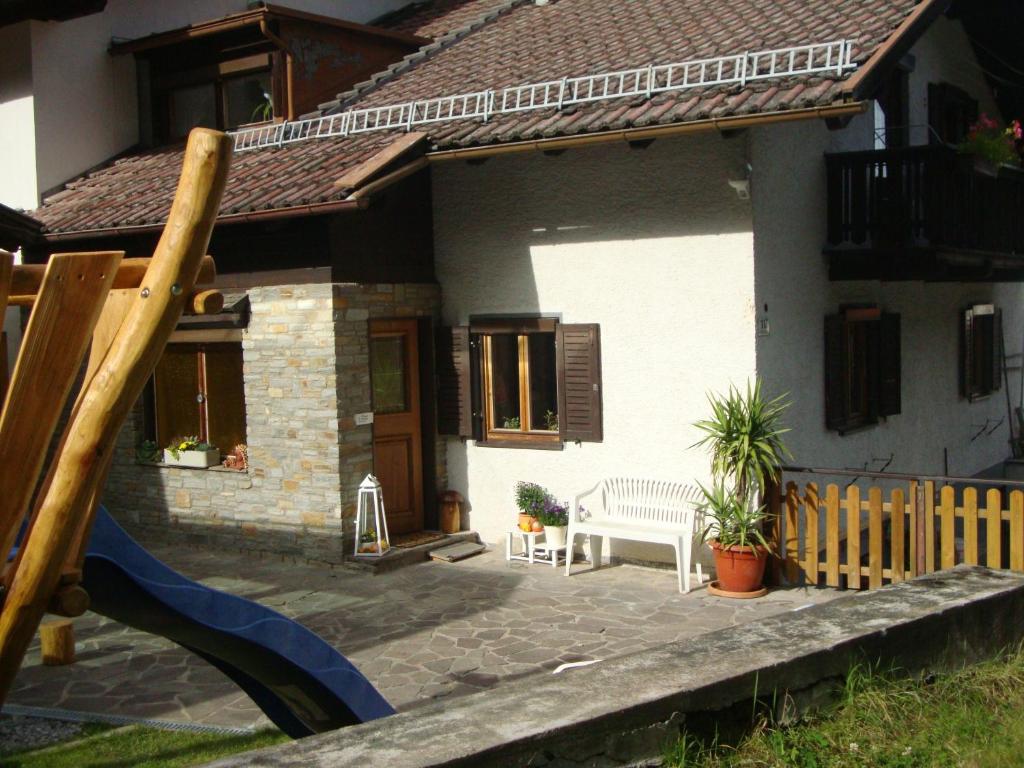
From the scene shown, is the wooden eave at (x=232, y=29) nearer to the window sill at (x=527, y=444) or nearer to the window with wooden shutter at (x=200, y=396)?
the window with wooden shutter at (x=200, y=396)

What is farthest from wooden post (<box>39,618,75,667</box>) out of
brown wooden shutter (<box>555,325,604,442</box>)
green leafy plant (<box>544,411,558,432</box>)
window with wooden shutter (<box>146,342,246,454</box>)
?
green leafy plant (<box>544,411,558,432</box>)

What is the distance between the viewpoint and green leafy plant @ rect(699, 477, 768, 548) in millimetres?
9000

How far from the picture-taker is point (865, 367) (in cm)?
1172

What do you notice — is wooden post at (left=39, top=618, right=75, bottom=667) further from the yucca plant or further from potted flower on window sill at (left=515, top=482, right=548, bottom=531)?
the yucca plant

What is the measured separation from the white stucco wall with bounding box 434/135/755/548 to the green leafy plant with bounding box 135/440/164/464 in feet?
11.2

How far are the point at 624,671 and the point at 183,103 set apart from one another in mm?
11919

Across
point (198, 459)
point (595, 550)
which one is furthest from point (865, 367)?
point (198, 459)

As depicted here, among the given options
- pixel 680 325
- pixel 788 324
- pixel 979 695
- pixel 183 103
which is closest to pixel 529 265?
pixel 680 325

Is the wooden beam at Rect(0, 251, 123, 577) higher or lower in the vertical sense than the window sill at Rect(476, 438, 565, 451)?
higher

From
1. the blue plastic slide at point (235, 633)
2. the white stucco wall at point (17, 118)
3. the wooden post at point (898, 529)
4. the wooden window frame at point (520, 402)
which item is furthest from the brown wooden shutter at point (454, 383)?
the blue plastic slide at point (235, 633)

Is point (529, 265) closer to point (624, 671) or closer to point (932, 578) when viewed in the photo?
point (932, 578)

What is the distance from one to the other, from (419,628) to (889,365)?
20.3 ft

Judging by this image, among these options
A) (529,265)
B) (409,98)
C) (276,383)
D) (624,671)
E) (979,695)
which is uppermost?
(409,98)

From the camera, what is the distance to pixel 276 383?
10836 millimetres
